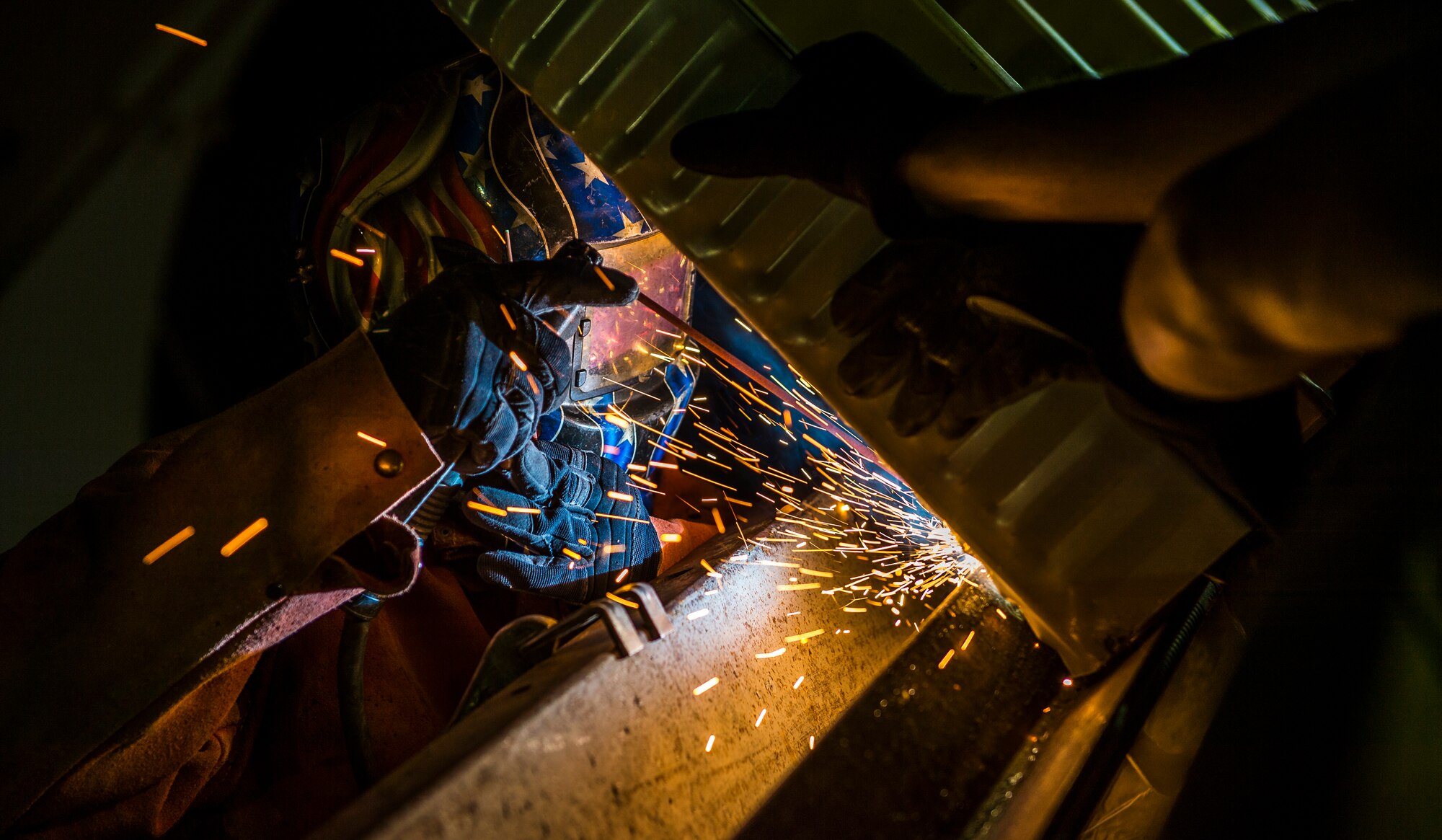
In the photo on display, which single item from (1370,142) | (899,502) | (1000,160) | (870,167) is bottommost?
(899,502)

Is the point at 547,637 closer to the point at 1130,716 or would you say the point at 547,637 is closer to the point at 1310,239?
the point at 1130,716

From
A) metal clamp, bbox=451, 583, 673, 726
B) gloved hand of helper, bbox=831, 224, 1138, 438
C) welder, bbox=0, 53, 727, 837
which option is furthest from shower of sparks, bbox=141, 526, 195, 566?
gloved hand of helper, bbox=831, 224, 1138, 438

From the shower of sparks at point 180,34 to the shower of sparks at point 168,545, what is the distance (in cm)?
177

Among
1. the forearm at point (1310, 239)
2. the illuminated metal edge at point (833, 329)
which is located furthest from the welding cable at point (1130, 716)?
the forearm at point (1310, 239)

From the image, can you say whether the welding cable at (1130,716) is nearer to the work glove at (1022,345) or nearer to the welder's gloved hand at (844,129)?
the work glove at (1022,345)

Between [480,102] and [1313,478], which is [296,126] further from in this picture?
[1313,478]

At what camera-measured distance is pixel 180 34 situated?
202 cm

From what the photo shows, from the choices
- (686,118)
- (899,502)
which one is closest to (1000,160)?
(686,118)

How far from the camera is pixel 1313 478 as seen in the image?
102 centimetres

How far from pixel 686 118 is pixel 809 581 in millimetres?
1327

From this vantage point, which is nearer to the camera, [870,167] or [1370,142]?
[1370,142]

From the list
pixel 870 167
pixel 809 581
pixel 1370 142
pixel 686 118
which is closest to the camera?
pixel 1370 142

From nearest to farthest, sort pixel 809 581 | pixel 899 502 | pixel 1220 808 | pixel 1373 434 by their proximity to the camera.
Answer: pixel 1220 808
pixel 1373 434
pixel 809 581
pixel 899 502

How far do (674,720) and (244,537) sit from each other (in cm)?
95
